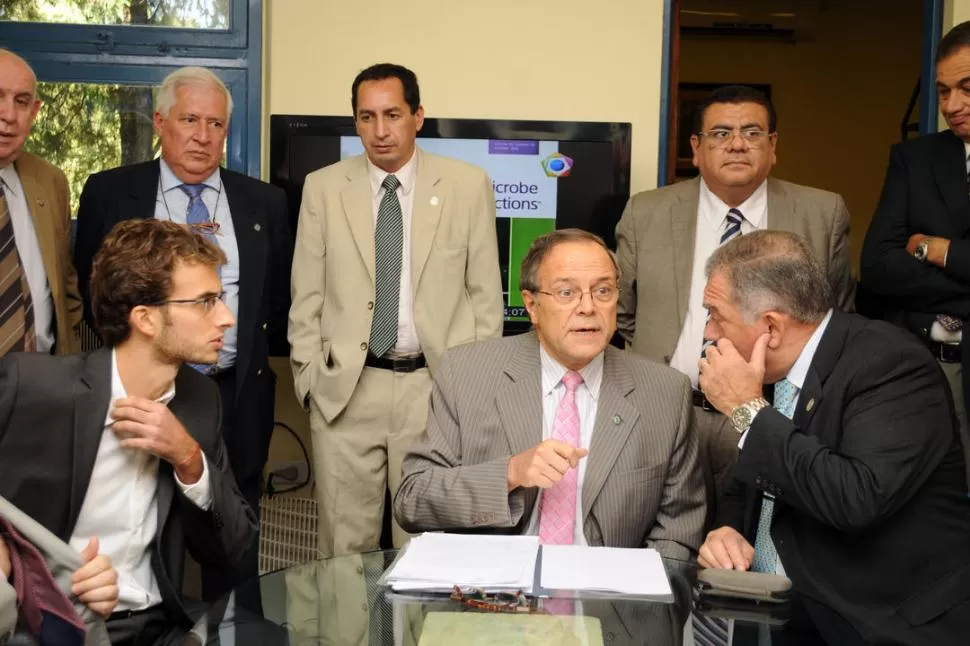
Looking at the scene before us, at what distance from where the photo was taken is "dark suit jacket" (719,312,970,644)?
2209 millimetres

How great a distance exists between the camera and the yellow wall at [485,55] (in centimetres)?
455

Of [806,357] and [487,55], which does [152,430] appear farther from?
[487,55]

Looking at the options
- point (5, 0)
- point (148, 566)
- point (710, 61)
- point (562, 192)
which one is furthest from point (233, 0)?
point (710, 61)

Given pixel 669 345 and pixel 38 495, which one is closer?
pixel 38 495

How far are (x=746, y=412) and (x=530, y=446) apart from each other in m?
0.49

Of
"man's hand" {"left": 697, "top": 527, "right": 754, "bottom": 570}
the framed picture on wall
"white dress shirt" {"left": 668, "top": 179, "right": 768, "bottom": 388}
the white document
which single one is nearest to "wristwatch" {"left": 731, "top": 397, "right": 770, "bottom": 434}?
"man's hand" {"left": 697, "top": 527, "right": 754, "bottom": 570}

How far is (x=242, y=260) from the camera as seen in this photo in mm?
3596

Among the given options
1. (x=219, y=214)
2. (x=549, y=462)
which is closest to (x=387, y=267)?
(x=219, y=214)

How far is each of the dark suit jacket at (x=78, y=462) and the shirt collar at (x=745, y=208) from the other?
186cm

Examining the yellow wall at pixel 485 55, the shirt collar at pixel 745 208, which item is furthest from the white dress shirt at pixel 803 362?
the yellow wall at pixel 485 55

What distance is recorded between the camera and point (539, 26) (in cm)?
462

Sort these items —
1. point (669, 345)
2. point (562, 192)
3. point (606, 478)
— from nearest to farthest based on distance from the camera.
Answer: point (606, 478)
point (669, 345)
point (562, 192)

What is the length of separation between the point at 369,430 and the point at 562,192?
1.37 metres

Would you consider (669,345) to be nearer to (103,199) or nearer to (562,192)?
(562,192)
